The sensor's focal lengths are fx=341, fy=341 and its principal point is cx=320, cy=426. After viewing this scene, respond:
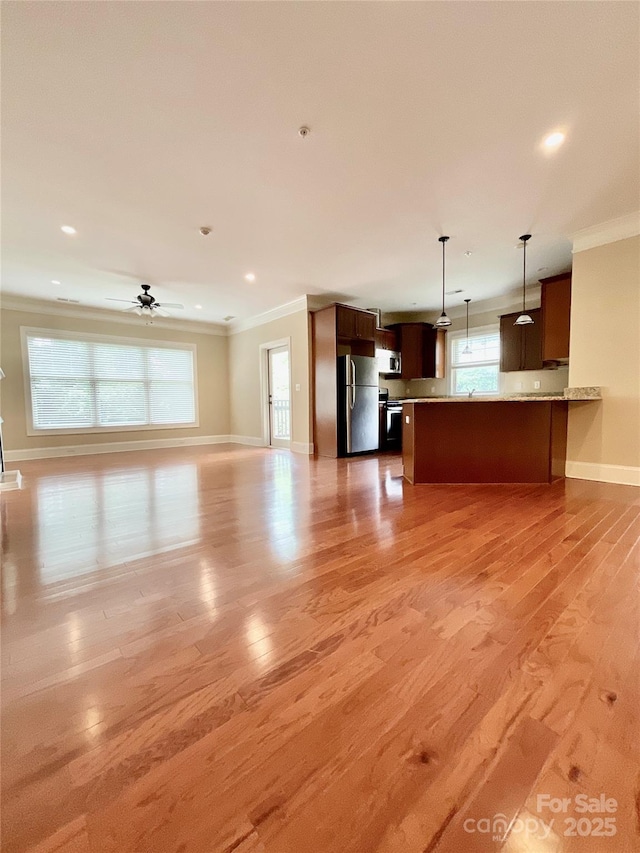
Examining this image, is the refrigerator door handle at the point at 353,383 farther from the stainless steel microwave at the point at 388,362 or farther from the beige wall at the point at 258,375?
the stainless steel microwave at the point at 388,362

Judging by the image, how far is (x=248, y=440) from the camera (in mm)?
7852

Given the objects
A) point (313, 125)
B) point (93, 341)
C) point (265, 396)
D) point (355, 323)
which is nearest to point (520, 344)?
point (355, 323)

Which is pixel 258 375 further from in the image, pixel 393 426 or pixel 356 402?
pixel 393 426

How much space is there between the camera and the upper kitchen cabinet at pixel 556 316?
4305 mm

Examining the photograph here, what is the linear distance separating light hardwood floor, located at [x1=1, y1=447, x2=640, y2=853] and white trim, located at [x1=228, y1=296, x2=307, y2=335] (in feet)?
15.9

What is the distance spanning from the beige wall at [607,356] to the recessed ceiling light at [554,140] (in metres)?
1.85

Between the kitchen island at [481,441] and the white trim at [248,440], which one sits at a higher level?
the kitchen island at [481,441]

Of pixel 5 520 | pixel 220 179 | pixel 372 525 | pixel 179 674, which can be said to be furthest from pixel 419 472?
pixel 5 520

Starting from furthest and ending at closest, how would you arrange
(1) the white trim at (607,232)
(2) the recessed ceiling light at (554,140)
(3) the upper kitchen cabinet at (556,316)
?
(3) the upper kitchen cabinet at (556,316) < (1) the white trim at (607,232) < (2) the recessed ceiling light at (554,140)

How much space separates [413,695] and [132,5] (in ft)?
10.1

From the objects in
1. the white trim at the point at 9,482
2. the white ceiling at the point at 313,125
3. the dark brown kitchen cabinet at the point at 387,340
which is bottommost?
the white trim at the point at 9,482

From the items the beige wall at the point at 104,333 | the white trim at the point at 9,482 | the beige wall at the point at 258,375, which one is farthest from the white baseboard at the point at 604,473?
the beige wall at the point at 104,333

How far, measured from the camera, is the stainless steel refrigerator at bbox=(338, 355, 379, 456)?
18.6ft

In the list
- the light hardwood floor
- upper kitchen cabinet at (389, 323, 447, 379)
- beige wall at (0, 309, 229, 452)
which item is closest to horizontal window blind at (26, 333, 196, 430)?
beige wall at (0, 309, 229, 452)
